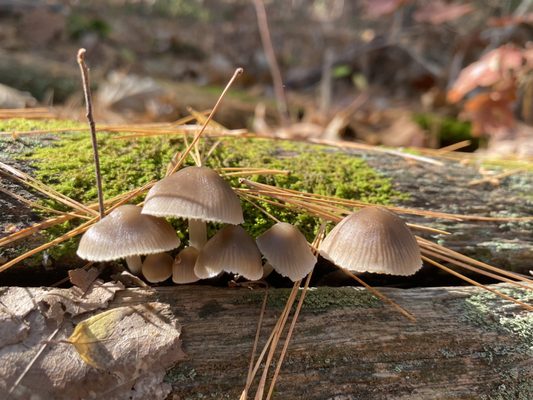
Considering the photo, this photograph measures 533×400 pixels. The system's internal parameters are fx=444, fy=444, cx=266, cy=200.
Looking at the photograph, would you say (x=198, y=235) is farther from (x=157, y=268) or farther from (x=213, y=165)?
(x=213, y=165)

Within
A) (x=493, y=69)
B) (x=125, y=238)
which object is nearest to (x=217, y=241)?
(x=125, y=238)

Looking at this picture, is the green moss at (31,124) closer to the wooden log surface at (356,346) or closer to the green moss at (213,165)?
the green moss at (213,165)

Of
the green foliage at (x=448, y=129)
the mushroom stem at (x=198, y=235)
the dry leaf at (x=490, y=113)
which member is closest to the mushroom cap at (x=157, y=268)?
the mushroom stem at (x=198, y=235)

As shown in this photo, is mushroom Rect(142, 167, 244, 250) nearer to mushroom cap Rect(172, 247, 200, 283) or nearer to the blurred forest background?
mushroom cap Rect(172, 247, 200, 283)

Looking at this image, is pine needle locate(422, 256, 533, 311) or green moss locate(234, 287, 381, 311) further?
pine needle locate(422, 256, 533, 311)

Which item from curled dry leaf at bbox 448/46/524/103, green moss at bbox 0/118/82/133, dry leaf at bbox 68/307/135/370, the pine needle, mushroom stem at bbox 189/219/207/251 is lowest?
the pine needle

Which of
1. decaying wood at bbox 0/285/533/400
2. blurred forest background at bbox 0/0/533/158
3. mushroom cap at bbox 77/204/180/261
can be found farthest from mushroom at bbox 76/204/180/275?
blurred forest background at bbox 0/0/533/158

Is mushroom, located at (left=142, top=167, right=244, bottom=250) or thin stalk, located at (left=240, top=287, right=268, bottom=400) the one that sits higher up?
mushroom, located at (left=142, top=167, right=244, bottom=250)
